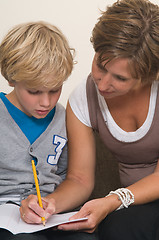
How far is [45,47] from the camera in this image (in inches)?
47.0

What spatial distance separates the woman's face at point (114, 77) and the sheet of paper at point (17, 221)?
407 mm

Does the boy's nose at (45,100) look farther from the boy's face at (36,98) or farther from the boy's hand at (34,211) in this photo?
the boy's hand at (34,211)

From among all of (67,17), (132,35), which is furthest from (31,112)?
(67,17)

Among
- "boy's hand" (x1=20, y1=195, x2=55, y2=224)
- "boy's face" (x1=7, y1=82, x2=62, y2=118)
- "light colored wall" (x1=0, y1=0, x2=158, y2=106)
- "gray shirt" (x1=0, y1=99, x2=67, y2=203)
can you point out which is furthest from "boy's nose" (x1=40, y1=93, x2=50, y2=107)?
"light colored wall" (x1=0, y1=0, x2=158, y2=106)

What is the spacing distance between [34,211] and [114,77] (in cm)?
47

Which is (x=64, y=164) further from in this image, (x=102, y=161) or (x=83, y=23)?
(x=83, y=23)

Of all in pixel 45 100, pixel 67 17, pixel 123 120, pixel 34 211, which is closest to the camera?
pixel 34 211

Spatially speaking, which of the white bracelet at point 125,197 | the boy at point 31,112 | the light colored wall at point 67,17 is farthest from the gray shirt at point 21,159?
the light colored wall at point 67,17

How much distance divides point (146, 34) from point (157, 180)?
0.50 m

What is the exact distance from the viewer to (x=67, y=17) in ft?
5.94

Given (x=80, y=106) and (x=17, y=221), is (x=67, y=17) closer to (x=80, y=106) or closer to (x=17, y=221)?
(x=80, y=106)

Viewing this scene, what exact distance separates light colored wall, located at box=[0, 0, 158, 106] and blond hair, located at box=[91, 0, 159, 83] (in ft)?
2.17

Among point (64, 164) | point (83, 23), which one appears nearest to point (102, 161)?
point (64, 164)

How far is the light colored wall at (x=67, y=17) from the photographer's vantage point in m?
1.79
